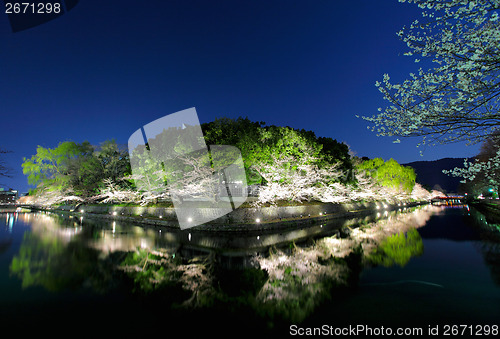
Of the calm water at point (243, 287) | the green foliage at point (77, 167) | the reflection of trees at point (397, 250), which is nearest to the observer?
the calm water at point (243, 287)

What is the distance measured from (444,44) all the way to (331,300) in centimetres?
714

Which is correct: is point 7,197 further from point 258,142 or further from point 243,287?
point 243,287

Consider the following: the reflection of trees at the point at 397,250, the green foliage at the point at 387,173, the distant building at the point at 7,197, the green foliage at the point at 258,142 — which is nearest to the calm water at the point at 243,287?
the reflection of trees at the point at 397,250

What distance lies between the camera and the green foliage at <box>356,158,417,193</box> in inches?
2044

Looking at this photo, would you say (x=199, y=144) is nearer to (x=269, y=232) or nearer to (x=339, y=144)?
(x=269, y=232)

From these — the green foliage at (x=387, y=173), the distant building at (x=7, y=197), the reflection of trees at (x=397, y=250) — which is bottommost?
the reflection of trees at (x=397, y=250)

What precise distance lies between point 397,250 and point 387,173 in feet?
155

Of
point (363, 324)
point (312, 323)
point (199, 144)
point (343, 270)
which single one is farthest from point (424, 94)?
point (199, 144)

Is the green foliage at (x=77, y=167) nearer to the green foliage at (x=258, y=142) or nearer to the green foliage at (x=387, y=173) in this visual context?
the green foliage at (x=258, y=142)

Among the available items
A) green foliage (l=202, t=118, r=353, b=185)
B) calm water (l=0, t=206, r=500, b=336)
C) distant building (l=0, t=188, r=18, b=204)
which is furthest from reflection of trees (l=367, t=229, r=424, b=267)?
distant building (l=0, t=188, r=18, b=204)

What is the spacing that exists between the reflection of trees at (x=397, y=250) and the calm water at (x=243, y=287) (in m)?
0.10

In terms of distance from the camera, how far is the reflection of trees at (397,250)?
10883 mm

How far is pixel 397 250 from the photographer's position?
12.9 m

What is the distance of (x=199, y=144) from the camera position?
26.6 metres
